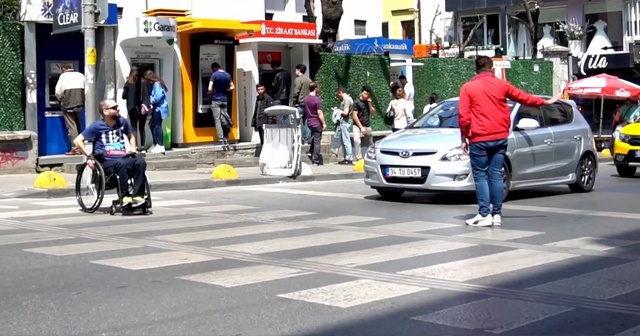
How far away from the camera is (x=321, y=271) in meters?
8.69

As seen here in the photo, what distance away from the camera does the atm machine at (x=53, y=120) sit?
20.1 meters

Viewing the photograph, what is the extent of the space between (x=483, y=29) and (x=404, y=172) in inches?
1504

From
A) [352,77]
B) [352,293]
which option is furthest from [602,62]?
[352,293]

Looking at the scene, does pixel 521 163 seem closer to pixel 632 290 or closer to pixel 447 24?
pixel 632 290

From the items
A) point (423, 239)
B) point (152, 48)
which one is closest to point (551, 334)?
point (423, 239)

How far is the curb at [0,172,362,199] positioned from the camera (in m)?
16.1

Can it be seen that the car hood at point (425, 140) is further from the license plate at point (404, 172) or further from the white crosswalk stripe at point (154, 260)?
the white crosswalk stripe at point (154, 260)

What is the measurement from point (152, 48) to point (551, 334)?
659 inches

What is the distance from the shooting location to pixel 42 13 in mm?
19609

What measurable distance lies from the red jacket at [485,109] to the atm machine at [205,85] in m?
12.0

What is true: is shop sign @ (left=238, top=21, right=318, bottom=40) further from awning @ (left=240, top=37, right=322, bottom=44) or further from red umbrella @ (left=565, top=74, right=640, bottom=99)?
red umbrella @ (left=565, top=74, right=640, bottom=99)

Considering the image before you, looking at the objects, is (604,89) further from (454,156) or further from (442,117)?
(454,156)

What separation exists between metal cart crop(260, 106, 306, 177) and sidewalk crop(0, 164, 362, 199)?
0.21m

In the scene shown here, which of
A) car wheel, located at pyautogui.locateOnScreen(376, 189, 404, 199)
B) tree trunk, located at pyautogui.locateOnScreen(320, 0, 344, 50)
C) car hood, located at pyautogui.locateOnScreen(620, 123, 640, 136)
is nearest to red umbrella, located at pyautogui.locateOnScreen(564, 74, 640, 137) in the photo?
tree trunk, located at pyautogui.locateOnScreen(320, 0, 344, 50)
